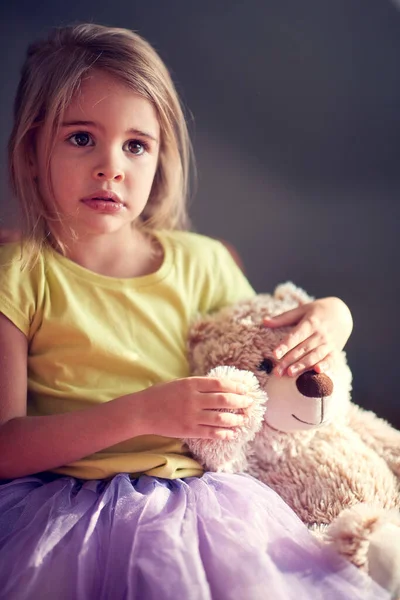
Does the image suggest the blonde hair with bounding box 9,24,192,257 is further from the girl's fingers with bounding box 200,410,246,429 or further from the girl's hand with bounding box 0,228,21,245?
the girl's fingers with bounding box 200,410,246,429

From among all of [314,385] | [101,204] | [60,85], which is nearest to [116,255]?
[101,204]

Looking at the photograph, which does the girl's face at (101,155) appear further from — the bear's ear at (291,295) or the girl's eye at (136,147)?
the bear's ear at (291,295)

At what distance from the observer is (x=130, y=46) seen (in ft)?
3.01

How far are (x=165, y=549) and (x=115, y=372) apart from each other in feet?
0.98

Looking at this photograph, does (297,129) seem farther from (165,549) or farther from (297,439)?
(165,549)

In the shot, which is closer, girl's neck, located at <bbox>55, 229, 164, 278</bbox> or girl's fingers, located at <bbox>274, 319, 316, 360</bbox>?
girl's fingers, located at <bbox>274, 319, 316, 360</bbox>

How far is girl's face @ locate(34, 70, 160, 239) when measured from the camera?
87 centimetres

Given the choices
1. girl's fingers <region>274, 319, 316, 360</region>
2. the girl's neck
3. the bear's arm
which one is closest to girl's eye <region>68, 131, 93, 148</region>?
the girl's neck

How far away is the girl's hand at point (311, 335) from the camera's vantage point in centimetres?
82

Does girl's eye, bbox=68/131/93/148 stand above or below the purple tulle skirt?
above

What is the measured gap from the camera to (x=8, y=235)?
3.36 ft

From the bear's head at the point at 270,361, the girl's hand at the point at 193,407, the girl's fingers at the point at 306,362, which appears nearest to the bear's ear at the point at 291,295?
the bear's head at the point at 270,361

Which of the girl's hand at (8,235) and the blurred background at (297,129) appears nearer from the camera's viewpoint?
the girl's hand at (8,235)

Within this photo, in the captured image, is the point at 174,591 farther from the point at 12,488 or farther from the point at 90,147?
the point at 90,147
